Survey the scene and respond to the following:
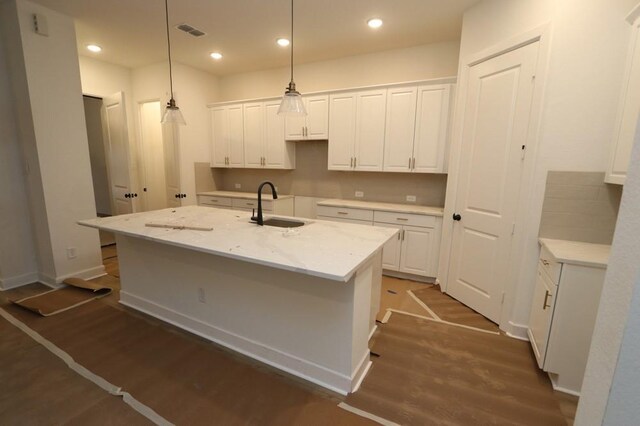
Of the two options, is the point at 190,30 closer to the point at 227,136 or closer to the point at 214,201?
the point at 227,136

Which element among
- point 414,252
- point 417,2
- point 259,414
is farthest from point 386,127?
point 259,414

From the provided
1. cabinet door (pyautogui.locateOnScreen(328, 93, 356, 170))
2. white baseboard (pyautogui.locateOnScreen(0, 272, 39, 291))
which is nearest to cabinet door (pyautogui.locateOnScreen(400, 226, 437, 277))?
cabinet door (pyautogui.locateOnScreen(328, 93, 356, 170))

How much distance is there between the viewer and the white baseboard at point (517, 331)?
7.74 ft

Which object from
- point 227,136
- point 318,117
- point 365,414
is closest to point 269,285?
point 365,414

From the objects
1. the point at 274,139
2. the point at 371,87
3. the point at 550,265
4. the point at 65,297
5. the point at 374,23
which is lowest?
the point at 65,297

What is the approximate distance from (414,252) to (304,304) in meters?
2.03

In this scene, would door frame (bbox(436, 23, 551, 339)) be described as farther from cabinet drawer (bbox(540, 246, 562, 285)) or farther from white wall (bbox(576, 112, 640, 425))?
white wall (bbox(576, 112, 640, 425))

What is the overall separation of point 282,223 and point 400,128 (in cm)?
196

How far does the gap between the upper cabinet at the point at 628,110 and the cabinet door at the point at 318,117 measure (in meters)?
2.83

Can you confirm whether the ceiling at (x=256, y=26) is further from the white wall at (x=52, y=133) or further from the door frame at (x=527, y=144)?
the door frame at (x=527, y=144)

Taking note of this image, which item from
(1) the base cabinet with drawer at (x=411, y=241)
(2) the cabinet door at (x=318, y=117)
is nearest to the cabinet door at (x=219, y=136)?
(2) the cabinet door at (x=318, y=117)

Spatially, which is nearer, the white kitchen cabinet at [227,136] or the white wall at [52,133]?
the white wall at [52,133]

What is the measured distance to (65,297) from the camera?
2965 mm

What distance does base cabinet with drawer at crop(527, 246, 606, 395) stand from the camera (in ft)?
5.67
